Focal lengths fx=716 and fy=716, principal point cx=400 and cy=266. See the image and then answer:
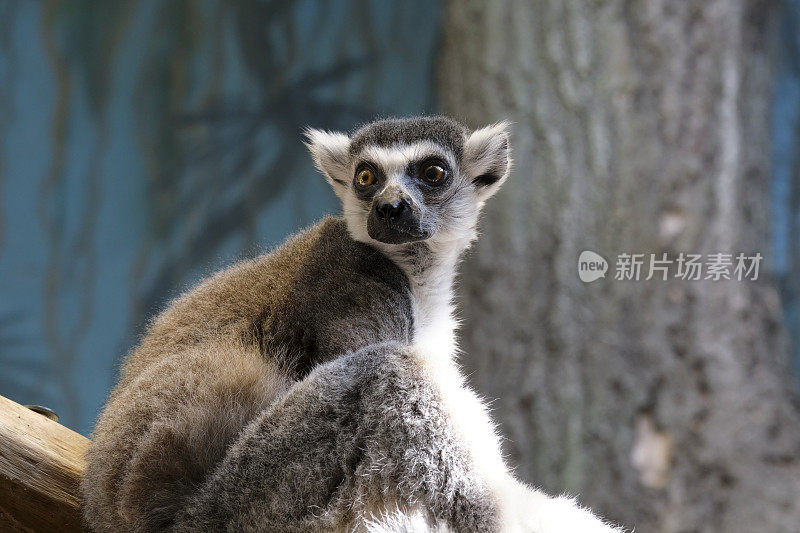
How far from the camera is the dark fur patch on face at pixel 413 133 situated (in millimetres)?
2330

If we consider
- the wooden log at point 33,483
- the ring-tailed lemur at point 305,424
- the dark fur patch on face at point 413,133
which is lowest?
the wooden log at point 33,483

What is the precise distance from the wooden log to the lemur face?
3.38 ft

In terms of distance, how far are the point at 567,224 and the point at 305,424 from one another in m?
2.53

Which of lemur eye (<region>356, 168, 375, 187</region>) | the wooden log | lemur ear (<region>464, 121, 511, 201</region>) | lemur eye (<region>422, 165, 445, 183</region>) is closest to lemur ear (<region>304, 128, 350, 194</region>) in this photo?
lemur eye (<region>356, 168, 375, 187</region>)

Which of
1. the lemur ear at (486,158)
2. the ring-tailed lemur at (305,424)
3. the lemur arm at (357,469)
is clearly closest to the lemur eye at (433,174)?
the lemur ear at (486,158)

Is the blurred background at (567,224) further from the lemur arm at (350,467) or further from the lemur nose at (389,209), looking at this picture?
the lemur arm at (350,467)

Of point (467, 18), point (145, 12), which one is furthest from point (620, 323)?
point (145, 12)

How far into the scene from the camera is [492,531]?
1.49 meters

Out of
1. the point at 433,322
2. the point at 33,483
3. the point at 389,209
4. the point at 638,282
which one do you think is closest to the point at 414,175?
the point at 389,209

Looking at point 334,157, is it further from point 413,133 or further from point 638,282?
point 638,282

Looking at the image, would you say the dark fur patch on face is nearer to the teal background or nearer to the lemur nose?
the lemur nose

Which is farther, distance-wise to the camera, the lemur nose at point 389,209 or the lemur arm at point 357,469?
the lemur nose at point 389,209

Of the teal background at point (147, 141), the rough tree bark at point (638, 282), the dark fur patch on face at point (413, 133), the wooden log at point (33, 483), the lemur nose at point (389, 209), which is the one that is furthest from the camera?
the teal background at point (147, 141)

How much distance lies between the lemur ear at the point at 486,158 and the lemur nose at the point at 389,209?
43 cm
